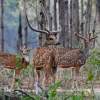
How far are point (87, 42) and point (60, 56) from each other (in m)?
0.60

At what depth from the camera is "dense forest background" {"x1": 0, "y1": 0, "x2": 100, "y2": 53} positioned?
1549cm

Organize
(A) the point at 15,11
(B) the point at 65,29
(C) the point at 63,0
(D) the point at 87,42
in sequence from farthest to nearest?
(A) the point at 15,11 < (B) the point at 65,29 < (C) the point at 63,0 < (D) the point at 87,42

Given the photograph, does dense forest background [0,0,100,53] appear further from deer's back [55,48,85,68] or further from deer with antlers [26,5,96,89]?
deer's back [55,48,85,68]

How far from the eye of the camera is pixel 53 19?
2186 centimetres

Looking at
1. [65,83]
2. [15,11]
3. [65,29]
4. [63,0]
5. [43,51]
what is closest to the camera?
[65,83]

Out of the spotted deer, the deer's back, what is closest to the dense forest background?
the spotted deer

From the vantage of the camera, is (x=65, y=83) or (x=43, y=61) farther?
(x=43, y=61)

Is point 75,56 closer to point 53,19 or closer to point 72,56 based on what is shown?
point 72,56

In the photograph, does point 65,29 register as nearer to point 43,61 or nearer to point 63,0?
point 63,0

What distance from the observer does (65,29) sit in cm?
1877

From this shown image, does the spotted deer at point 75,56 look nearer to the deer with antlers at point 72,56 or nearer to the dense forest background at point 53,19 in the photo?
the deer with antlers at point 72,56

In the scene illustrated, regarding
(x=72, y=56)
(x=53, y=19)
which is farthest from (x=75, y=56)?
A: (x=53, y=19)

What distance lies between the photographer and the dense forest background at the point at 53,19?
1549 cm

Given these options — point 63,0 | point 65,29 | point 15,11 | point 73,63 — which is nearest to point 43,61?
point 73,63
